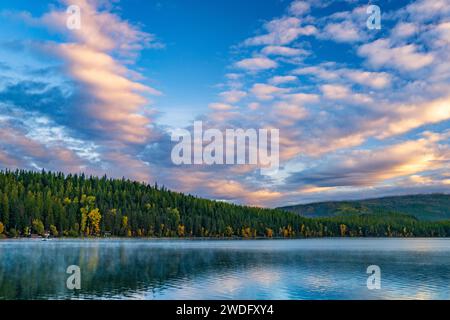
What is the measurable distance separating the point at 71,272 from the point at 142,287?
62.4 feet

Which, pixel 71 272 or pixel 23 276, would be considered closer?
pixel 23 276

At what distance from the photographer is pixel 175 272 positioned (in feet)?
249
